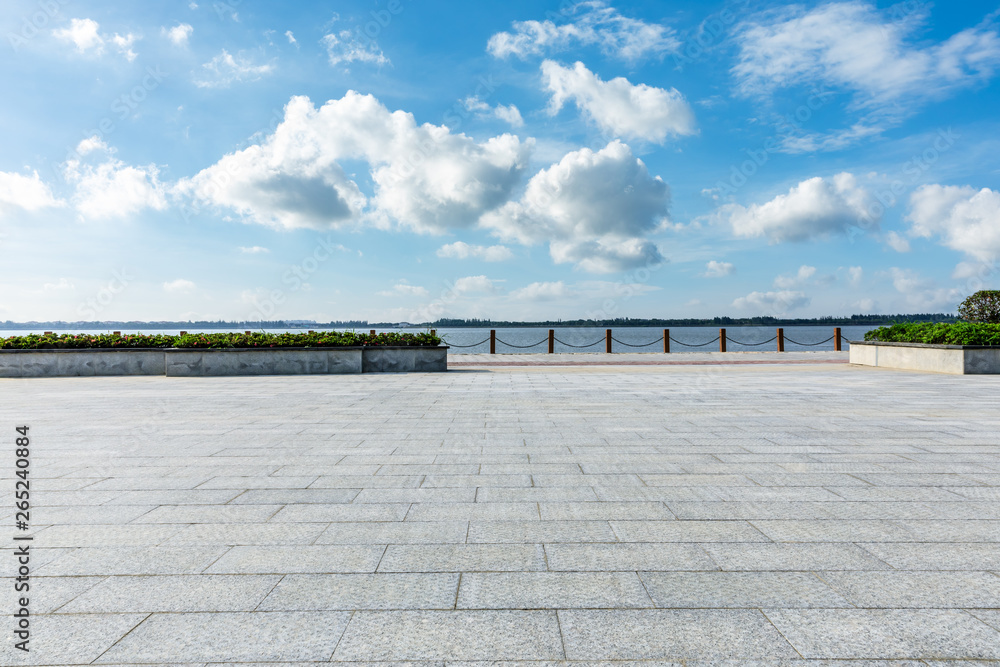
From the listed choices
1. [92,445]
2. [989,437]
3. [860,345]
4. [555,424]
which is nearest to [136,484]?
[92,445]

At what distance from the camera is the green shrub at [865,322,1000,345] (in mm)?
14672

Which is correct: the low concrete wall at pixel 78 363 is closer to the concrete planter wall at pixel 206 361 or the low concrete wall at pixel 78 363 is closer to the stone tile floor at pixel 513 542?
the concrete planter wall at pixel 206 361

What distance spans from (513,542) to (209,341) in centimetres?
1546

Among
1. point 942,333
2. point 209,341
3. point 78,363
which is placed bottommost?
point 78,363

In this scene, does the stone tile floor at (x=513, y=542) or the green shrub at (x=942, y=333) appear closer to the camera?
the stone tile floor at (x=513, y=542)

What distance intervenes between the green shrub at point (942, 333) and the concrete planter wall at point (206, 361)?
48.7 feet

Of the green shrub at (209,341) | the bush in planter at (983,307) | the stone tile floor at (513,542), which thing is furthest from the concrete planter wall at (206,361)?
the bush in planter at (983,307)

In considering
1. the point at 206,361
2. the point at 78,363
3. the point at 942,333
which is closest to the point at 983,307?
the point at 942,333

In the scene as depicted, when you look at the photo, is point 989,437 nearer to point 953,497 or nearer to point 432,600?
point 953,497

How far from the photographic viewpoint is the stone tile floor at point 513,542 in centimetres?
252

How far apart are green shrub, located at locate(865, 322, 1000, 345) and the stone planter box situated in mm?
256

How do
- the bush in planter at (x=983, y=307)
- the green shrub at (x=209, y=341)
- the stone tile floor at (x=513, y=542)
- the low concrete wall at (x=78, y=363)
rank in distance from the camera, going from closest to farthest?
the stone tile floor at (x=513, y=542) < the low concrete wall at (x=78, y=363) < the green shrub at (x=209, y=341) < the bush in planter at (x=983, y=307)

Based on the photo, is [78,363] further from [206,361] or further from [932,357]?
[932,357]

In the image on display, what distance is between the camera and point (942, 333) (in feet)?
50.4
